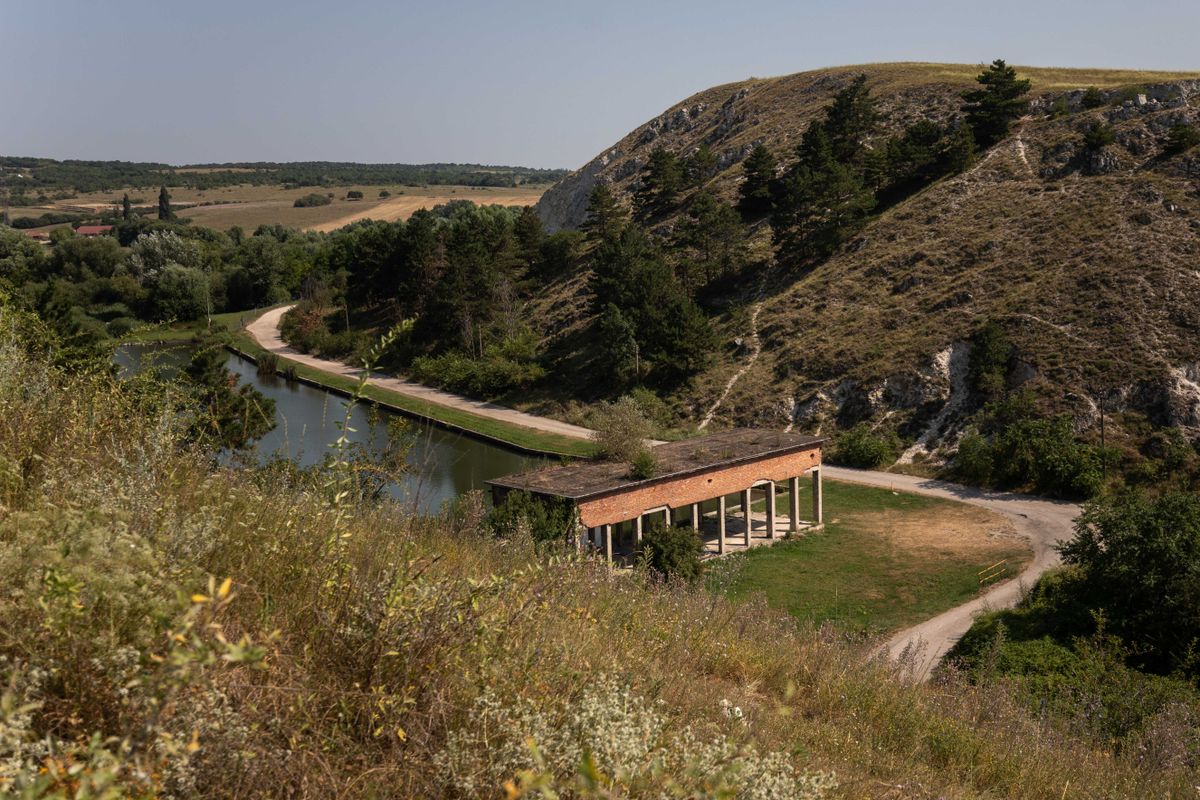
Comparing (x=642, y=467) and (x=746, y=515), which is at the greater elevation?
(x=642, y=467)

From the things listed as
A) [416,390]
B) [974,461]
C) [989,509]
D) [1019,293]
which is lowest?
[989,509]

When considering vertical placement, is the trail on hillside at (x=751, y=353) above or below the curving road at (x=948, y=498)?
above

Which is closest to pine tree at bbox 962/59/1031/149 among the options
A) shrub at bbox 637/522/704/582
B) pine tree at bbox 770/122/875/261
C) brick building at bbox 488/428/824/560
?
pine tree at bbox 770/122/875/261

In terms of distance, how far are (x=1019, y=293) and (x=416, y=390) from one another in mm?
29966

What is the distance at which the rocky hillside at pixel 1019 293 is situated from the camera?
32.6 m

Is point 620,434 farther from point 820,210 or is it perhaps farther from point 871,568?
point 820,210

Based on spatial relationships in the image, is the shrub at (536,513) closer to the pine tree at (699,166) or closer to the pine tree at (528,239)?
the pine tree at (528,239)

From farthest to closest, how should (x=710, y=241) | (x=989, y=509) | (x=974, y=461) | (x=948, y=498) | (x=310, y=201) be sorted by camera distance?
1. (x=310, y=201)
2. (x=710, y=241)
3. (x=974, y=461)
4. (x=948, y=498)
5. (x=989, y=509)

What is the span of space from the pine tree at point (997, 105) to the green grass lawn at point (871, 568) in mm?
28869

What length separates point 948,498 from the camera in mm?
28891

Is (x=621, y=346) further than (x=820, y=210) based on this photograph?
No

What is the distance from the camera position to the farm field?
405 ft

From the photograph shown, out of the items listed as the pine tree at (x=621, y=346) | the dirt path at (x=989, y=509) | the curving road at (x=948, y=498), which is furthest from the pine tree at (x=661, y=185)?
the dirt path at (x=989, y=509)

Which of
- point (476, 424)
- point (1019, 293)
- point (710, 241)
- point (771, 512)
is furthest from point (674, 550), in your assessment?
point (710, 241)
